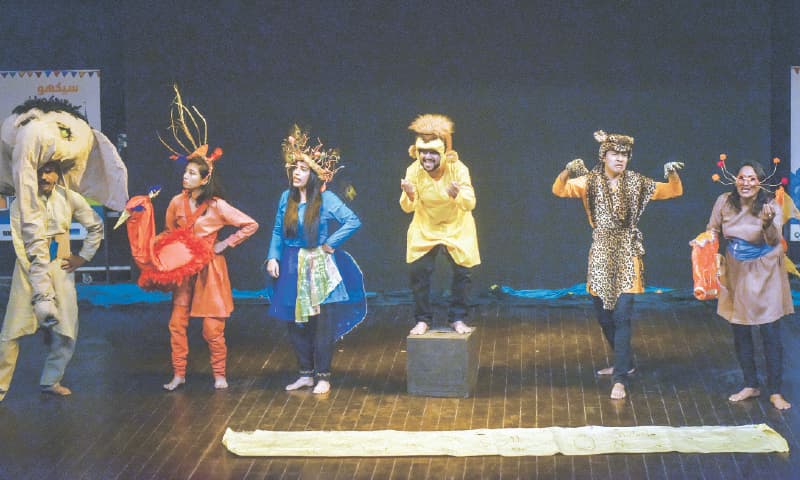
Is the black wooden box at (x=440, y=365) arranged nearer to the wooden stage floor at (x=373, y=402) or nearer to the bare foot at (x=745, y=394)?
the wooden stage floor at (x=373, y=402)

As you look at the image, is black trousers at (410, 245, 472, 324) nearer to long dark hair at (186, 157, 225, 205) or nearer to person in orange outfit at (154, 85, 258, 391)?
person in orange outfit at (154, 85, 258, 391)

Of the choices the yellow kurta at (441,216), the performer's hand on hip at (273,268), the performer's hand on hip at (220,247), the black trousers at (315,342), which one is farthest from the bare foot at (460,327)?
the performer's hand on hip at (220,247)

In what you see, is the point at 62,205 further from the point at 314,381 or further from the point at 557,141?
the point at 557,141

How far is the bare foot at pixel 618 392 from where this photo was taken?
634 cm

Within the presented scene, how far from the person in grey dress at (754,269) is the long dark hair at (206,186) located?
2744 mm

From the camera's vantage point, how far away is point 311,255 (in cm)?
648

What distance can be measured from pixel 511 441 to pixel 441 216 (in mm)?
1568

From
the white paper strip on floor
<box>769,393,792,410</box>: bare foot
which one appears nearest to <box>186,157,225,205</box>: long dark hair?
the white paper strip on floor

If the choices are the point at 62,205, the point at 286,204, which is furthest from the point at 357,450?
the point at 62,205

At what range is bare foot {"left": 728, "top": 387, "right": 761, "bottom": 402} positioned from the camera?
6.21 m

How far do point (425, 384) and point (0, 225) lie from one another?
5334mm

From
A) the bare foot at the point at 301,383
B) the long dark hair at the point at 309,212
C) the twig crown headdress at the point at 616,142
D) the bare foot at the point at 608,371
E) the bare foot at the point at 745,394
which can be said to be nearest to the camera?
the bare foot at the point at 745,394

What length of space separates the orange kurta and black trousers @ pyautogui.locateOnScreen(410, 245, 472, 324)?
38.0 inches

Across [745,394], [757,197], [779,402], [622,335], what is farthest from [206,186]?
[779,402]
